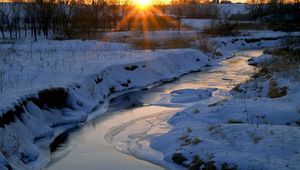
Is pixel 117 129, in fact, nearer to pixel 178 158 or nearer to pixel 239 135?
pixel 178 158

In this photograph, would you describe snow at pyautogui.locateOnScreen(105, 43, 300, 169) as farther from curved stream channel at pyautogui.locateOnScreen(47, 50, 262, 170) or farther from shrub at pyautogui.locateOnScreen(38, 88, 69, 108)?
shrub at pyautogui.locateOnScreen(38, 88, 69, 108)

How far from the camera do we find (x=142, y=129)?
12555mm

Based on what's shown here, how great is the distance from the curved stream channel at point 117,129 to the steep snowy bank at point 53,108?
1.67ft

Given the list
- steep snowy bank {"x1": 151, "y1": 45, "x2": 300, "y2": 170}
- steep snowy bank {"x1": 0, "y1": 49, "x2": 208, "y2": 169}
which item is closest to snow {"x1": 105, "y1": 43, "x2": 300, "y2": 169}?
steep snowy bank {"x1": 151, "y1": 45, "x2": 300, "y2": 170}

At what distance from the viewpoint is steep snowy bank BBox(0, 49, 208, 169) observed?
9.61 m

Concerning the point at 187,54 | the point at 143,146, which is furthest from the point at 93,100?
the point at 187,54

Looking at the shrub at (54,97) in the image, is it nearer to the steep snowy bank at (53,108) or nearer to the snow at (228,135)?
the steep snowy bank at (53,108)

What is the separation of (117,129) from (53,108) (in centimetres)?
245

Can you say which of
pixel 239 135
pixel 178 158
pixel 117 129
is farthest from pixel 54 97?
pixel 239 135

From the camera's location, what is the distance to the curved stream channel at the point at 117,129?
9.61 metres

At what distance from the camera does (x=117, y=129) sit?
12688 mm

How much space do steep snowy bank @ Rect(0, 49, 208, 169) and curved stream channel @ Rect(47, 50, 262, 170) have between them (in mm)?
510

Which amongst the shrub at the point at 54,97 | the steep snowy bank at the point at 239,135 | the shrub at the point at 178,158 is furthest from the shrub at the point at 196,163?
the shrub at the point at 54,97

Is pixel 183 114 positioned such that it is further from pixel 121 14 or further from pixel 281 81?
pixel 121 14
